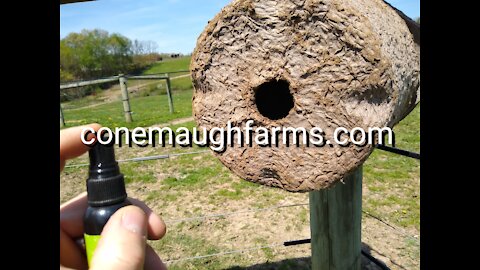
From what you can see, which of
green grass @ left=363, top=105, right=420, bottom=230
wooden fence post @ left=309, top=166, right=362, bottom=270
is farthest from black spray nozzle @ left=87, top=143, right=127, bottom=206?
green grass @ left=363, top=105, right=420, bottom=230

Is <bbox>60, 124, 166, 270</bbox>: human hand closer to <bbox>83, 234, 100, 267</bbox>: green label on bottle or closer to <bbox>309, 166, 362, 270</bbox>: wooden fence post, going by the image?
<bbox>83, 234, 100, 267</bbox>: green label on bottle

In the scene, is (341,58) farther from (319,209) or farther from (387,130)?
(319,209)

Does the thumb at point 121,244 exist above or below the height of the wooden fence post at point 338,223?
above

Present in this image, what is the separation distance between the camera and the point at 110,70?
35875mm

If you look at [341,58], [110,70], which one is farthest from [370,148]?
[110,70]

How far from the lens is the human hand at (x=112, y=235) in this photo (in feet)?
3.11

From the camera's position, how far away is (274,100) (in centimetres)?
128

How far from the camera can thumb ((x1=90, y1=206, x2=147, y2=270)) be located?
3.06 feet

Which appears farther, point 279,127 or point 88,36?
point 88,36

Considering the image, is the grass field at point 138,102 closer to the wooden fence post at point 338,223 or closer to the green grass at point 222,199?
the green grass at point 222,199

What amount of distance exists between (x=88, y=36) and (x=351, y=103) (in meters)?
50.3

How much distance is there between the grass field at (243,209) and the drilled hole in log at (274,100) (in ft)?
6.51

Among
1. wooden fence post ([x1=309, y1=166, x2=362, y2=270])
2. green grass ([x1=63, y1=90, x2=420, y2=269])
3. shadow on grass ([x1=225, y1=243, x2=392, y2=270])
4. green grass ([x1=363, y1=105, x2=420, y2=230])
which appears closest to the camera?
wooden fence post ([x1=309, y1=166, x2=362, y2=270])

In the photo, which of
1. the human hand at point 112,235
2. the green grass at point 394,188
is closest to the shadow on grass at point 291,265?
the green grass at point 394,188
